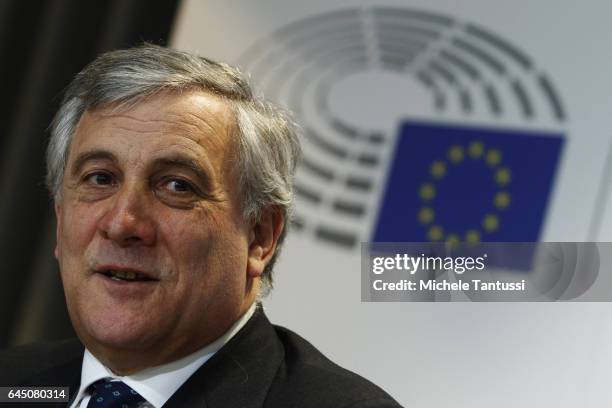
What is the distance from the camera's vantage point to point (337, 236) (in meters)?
3.04

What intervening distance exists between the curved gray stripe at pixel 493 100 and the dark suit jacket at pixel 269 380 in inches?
48.2

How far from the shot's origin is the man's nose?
1769 mm

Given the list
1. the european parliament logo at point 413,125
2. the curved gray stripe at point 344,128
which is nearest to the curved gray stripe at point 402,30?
the european parliament logo at point 413,125

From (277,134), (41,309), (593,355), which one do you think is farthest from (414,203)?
(41,309)

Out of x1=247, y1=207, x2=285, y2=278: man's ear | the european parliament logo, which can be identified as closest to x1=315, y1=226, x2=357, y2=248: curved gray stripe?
the european parliament logo

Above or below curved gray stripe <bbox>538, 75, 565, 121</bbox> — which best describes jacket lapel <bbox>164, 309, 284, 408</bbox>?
below

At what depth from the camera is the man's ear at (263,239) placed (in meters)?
1.98

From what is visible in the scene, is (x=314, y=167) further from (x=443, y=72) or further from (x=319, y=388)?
(x=319, y=388)

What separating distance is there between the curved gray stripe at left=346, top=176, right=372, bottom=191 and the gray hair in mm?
1013

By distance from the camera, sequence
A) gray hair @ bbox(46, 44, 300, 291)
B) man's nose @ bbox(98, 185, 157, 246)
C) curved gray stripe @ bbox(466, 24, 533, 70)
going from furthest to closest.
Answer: curved gray stripe @ bbox(466, 24, 533, 70) < gray hair @ bbox(46, 44, 300, 291) < man's nose @ bbox(98, 185, 157, 246)

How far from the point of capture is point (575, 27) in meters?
2.92

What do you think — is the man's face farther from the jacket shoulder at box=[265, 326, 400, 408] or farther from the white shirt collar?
the jacket shoulder at box=[265, 326, 400, 408]

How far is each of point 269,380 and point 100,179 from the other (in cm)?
51

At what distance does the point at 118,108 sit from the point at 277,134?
1.08 ft
